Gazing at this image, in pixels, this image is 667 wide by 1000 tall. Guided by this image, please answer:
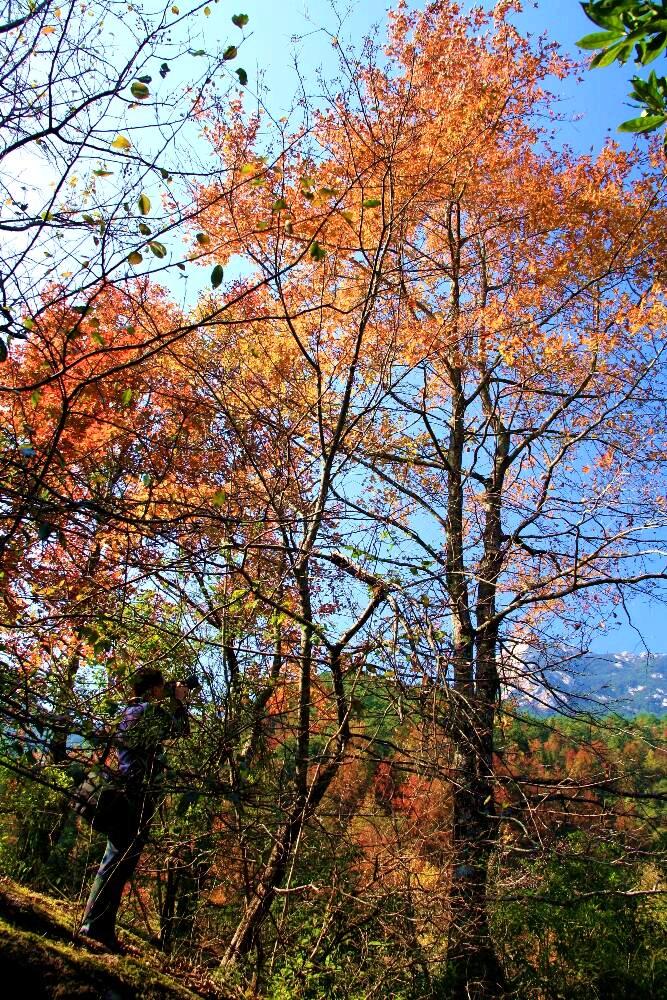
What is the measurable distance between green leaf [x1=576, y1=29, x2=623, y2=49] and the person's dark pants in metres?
3.17

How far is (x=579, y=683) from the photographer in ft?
14.9

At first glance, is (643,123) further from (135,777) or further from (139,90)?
(135,777)

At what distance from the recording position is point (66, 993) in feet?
8.32

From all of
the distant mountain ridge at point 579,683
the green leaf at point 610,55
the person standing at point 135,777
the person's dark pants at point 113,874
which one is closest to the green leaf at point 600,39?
the green leaf at point 610,55

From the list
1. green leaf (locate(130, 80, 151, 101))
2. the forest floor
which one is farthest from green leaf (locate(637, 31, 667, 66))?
the forest floor

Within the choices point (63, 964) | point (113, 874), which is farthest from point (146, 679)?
point (63, 964)

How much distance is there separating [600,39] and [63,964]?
153 inches

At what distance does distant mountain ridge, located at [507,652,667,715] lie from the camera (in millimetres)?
3816

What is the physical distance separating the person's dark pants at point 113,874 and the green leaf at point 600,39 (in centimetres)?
317

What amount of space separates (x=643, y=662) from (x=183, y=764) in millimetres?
4025

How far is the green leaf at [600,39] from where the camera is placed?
1650 mm

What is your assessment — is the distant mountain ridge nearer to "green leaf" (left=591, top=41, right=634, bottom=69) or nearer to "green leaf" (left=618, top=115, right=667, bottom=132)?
"green leaf" (left=618, top=115, right=667, bottom=132)

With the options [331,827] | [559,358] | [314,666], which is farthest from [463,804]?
[559,358]

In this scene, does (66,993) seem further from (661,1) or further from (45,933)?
(661,1)
